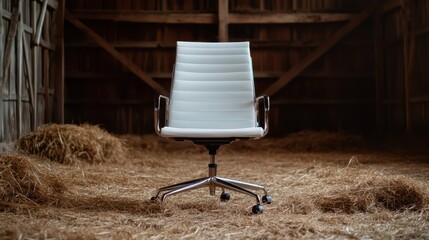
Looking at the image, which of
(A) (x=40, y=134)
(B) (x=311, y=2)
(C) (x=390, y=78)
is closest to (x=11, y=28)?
(A) (x=40, y=134)

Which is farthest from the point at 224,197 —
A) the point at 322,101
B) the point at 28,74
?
the point at 322,101

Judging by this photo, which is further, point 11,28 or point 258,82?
point 258,82

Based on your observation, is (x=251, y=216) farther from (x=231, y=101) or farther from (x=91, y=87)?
(x=91, y=87)

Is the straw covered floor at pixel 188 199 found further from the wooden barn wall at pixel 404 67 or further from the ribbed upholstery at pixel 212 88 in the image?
the wooden barn wall at pixel 404 67

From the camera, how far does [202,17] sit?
24.2ft

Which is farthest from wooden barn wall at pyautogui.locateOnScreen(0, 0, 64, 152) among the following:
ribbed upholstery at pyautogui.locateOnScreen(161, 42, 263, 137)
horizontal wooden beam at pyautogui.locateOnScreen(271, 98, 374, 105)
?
horizontal wooden beam at pyautogui.locateOnScreen(271, 98, 374, 105)

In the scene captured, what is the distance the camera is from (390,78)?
723 cm

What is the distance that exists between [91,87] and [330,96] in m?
3.61

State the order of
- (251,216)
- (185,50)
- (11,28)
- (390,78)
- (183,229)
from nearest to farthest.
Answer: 1. (183,229)
2. (251,216)
3. (185,50)
4. (11,28)
5. (390,78)

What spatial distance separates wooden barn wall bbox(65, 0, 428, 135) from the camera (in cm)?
736

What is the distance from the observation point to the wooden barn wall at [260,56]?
24.1 feet

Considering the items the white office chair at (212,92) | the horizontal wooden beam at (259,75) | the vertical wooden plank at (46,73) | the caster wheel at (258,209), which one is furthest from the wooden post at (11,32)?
the caster wheel at (258,209)

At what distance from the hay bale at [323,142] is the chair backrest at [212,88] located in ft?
11.4

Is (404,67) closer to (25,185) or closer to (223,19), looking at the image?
(223,19)
